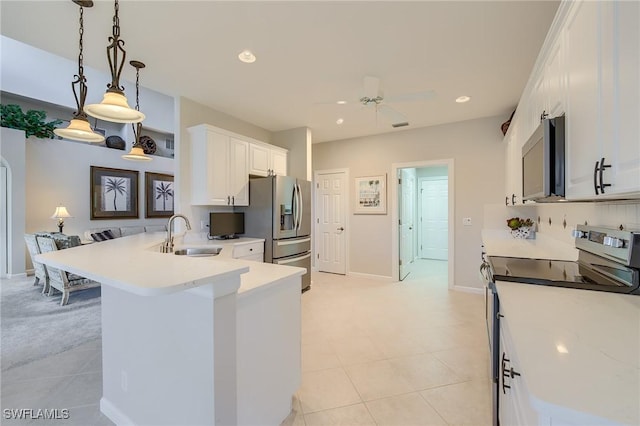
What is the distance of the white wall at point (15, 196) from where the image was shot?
4.84 metres

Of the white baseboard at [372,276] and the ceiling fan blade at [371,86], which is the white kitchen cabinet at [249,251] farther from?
the ceiling fan blade at [371,86]

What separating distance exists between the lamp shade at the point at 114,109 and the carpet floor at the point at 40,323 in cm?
231

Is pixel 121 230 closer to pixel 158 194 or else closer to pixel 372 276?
pixel 158 194

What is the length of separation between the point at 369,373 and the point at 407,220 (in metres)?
4.02

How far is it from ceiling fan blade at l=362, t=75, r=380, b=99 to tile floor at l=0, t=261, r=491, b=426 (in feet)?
8.11

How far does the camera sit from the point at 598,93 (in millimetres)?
1076

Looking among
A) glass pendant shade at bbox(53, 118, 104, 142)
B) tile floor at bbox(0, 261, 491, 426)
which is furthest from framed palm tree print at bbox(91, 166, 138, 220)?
glass pendant shade at bbox(53, 118, 104, 142)

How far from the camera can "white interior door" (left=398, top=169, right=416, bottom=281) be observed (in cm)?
489

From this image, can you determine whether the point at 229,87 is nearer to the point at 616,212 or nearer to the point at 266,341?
the point at 266,341

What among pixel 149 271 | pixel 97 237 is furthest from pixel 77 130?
pixel 97 237

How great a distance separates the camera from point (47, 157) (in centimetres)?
Result: 543

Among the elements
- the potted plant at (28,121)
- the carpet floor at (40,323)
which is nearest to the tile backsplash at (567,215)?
the carpet floor at (40,323)

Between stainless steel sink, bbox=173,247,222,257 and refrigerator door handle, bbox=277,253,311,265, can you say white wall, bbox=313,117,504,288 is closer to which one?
refrigerator door handle, bbox=277,253,311,265

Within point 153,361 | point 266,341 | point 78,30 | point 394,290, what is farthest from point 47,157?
point 394,290
